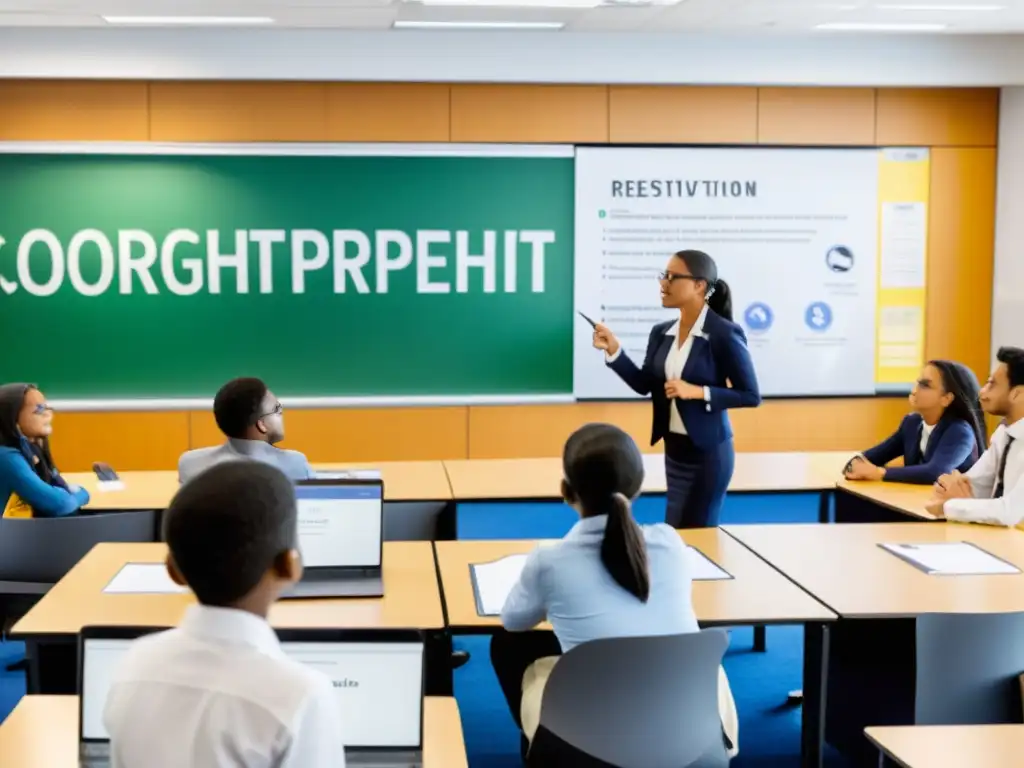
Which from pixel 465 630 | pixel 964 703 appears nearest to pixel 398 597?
pixel 465 630

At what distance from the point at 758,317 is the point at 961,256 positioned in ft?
4.53

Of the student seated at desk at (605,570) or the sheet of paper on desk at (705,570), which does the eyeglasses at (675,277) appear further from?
the student seated at desk at (605,570)

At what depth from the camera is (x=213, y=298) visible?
22.5 ft

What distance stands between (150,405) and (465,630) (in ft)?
15.3

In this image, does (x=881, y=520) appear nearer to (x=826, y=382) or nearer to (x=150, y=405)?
(x=826, y=382)

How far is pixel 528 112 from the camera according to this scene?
6.94 metres

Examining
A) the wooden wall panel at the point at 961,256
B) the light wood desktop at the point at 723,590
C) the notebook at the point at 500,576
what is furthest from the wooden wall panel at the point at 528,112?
the notebook at the point at 500,576

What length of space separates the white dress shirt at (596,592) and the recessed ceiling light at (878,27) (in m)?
4.92

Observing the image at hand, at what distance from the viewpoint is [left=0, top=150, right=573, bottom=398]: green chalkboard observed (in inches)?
265

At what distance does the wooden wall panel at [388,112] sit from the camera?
22.4ft

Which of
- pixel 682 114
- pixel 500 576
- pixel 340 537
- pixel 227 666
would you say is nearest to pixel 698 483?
pixel 500 576

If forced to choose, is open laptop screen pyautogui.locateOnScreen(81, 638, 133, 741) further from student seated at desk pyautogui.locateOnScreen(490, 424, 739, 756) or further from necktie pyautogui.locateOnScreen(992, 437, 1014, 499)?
necktie pyautogui.locateOnScreen(992, 437, 1014, 499)

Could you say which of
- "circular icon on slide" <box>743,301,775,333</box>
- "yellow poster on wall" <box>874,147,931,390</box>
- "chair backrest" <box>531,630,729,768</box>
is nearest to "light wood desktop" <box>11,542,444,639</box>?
"chair backrest" <box>531,630,729,768</box>

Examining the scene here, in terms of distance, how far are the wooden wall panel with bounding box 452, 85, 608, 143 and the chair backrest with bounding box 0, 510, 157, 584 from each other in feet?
12.8
